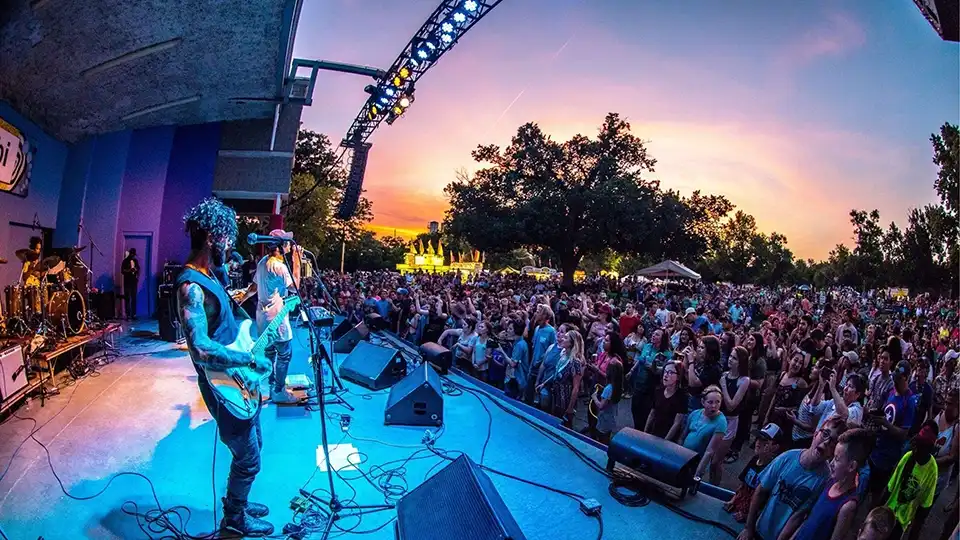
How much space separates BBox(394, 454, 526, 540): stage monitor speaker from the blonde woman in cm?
292

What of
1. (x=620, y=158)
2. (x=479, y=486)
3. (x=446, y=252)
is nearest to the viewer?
(x=479, y=486)

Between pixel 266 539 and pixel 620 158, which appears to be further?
pixel 620 158

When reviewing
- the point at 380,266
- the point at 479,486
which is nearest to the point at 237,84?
the point at 479,486

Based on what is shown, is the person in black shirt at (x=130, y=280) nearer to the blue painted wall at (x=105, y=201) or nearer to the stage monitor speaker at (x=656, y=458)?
the blue painted wall at (x=105, y=201)

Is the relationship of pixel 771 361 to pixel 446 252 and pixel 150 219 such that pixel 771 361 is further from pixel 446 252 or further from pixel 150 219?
pixel 446 252

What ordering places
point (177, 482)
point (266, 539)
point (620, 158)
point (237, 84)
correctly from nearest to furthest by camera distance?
point (266, 539) → point (177, 482) → point (237, 84) → point (620, 158)

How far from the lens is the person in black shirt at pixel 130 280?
10.7 m

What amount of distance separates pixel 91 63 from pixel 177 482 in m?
6.30

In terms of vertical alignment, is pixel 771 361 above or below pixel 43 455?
above

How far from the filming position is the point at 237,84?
9.70 metres

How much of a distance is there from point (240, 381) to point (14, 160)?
24.4 ft

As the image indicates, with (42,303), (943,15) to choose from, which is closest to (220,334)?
(42,303)

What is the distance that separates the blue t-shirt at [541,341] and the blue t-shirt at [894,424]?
3.15 metres

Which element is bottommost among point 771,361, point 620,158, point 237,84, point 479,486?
point 479,486
